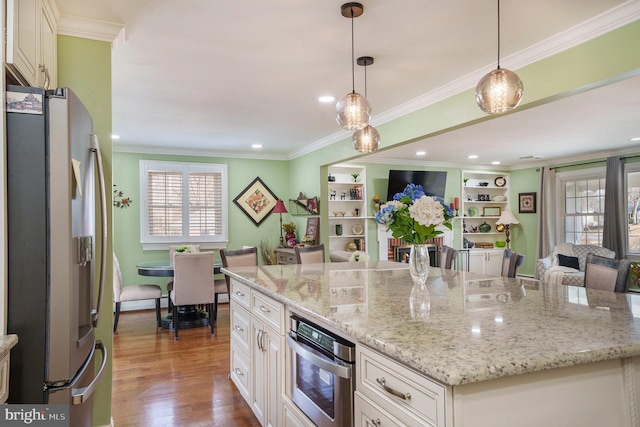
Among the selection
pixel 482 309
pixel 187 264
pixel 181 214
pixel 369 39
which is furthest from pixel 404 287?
pixel 181 214

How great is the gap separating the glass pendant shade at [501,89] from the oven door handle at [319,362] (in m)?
1.45

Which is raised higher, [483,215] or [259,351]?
[483,215]

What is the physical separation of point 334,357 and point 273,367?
82cm

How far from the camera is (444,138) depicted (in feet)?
19.6

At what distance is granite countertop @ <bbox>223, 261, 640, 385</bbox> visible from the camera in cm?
111

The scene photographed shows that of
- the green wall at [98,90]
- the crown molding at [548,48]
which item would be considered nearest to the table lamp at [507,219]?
the crown molding at [548,48]

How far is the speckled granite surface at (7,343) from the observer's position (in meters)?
1.31

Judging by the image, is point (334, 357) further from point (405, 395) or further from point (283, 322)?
point (283, 322)

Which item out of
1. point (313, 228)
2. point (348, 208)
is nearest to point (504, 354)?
point (313, 228)

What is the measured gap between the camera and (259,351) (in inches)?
99.2

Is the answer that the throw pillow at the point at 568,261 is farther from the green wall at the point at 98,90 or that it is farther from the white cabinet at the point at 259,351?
the green wall at the point at 98,90

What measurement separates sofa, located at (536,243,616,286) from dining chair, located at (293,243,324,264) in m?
4.26

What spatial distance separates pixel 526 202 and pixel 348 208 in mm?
3973

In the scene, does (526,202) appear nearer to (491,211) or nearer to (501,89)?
(491,211)
